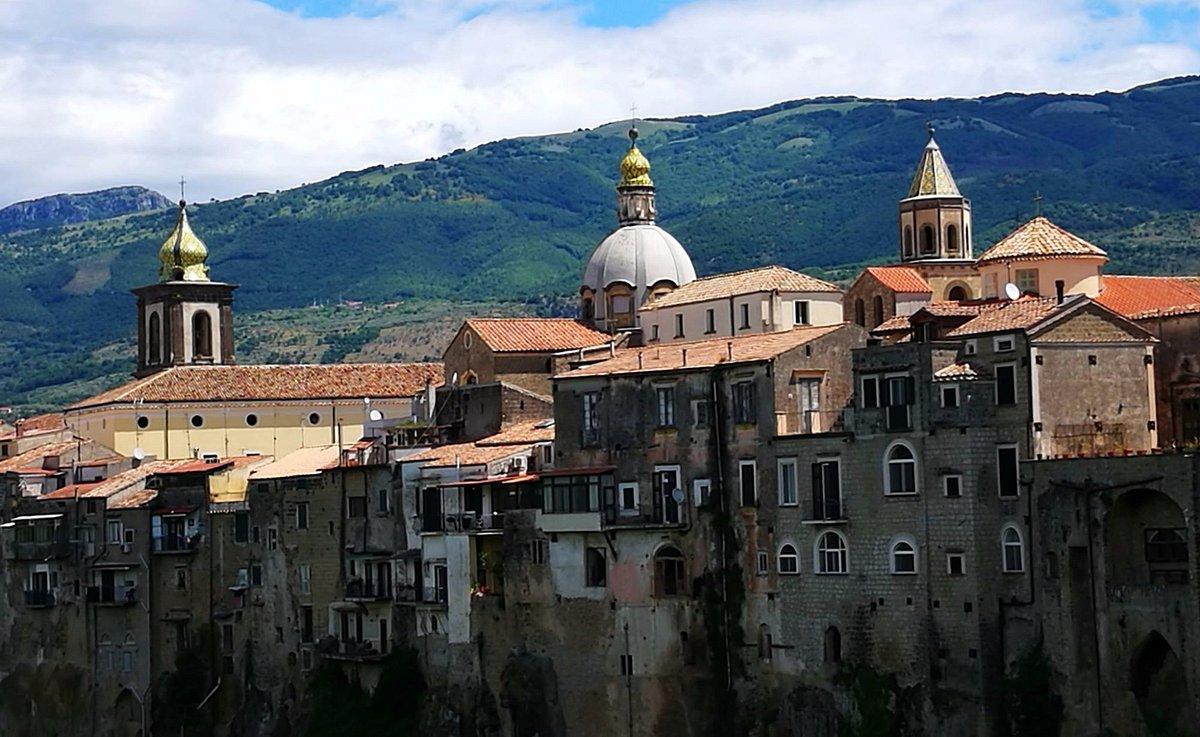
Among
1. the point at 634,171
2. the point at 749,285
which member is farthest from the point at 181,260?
the point at 749,285

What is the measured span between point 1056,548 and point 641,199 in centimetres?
4275

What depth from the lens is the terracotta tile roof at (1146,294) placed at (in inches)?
3108

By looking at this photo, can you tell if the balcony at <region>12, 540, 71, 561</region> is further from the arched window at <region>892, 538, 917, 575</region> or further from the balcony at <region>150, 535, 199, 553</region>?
the arched window at <region>892, 538, 917, 575</region>

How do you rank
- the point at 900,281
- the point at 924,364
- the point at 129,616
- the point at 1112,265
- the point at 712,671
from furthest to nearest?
1. the point at 1112,265
2. the point at 129,616
3. the point at 900,281
4. the point at 712,671
5. the point at 924,364

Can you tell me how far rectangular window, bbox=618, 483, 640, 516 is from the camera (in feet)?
247

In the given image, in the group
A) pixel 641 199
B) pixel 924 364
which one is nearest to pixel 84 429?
pixel 641 199

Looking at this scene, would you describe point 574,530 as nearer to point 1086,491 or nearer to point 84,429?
point 1086,491

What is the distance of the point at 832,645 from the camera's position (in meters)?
68.6

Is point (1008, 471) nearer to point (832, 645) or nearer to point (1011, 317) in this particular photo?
point (1011, 317)

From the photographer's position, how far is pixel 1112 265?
16788cm

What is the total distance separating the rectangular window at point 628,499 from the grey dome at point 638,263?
23628 mm

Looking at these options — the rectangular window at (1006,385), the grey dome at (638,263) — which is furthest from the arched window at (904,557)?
the grey dome at (638,263)

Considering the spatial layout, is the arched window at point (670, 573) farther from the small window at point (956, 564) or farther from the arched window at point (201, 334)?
the arched window at point (201, 334)

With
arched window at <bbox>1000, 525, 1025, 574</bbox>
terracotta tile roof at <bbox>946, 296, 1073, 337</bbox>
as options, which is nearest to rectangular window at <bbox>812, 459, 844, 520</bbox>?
terracotta tile roof at <bbox>946, 296, 1073, 337</bbox>
